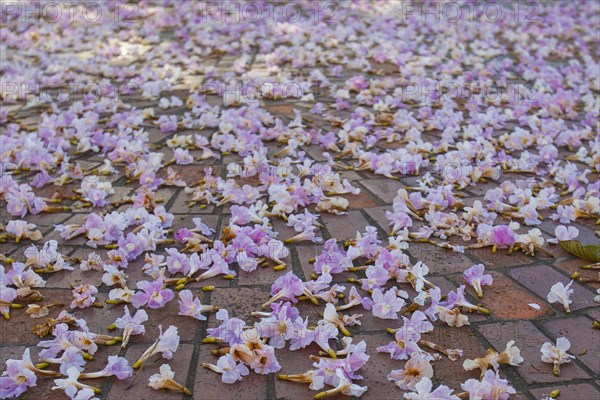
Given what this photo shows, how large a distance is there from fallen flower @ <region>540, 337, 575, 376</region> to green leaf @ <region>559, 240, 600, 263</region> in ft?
2.97

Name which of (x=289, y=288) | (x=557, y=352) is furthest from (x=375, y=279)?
(x=557, y=352)

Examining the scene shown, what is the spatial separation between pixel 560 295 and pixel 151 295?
6.52ft

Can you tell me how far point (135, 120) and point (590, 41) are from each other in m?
6.61

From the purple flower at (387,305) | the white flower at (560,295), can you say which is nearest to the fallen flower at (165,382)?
the purple flower at (387,305)

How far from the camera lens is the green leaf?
323 cm

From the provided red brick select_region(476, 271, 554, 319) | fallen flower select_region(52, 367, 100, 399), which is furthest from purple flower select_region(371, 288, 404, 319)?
fallen flower select_region(52, 367, 100, 399)

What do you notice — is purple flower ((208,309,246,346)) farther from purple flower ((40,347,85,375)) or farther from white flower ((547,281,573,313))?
white flower ((547,281,573,313))

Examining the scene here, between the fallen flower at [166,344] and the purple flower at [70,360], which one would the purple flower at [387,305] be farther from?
the purple flower at [70,360]

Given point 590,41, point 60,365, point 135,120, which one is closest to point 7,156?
point 135,120

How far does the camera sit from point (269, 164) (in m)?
4.31

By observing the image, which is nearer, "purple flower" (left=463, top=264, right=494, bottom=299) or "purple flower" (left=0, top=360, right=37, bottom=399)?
"purple flower" (left=0, top=360, right=37, bottom=399)

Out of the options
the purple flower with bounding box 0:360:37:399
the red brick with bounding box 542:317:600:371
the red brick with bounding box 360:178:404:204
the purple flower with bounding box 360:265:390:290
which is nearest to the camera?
the purple flower with bounding box 0:360:37:399

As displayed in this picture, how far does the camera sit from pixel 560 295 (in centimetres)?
287

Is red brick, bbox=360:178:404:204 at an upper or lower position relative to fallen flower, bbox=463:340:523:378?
upper
